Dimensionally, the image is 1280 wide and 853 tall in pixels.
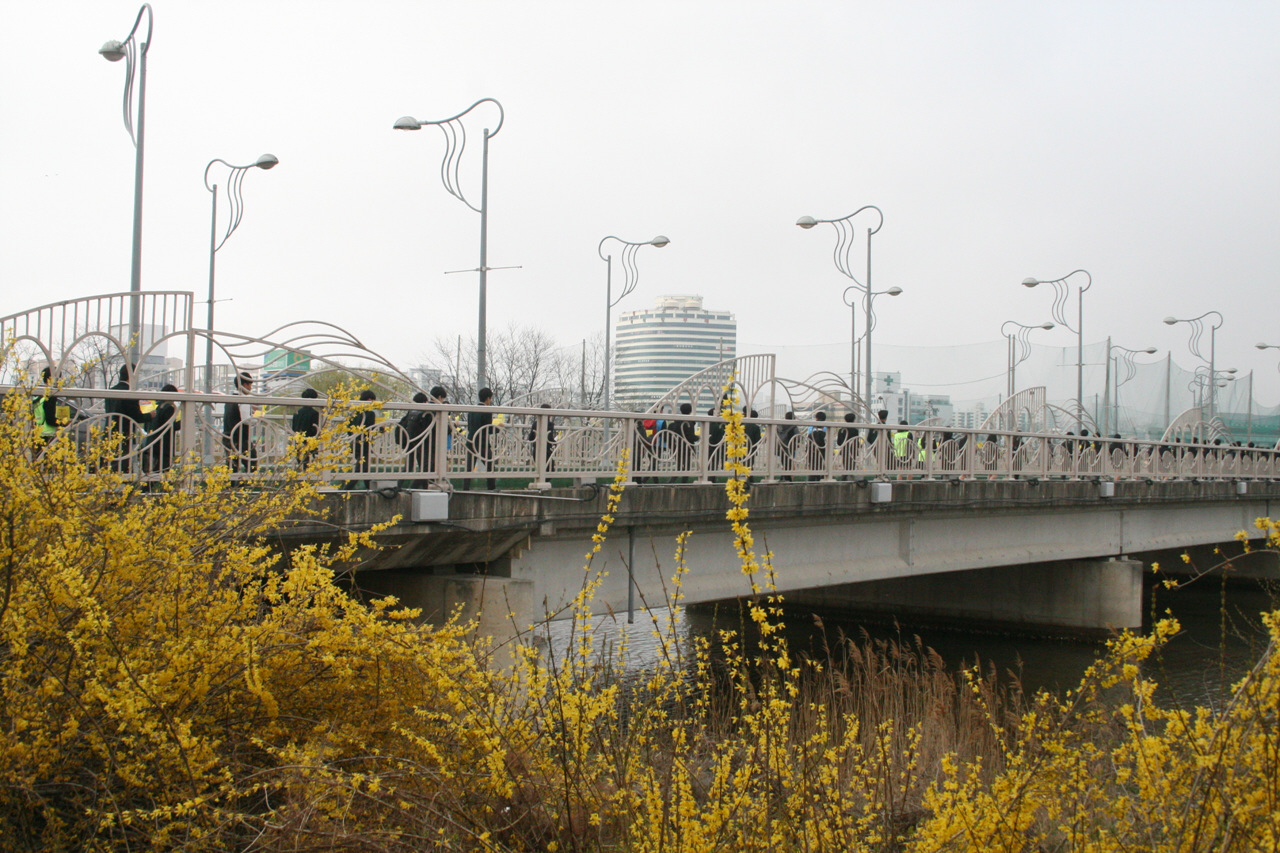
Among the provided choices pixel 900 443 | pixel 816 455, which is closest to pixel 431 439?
pixel 816 455

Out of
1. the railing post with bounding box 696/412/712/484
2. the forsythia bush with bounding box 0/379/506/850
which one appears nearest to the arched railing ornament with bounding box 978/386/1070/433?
the railing post with bounding box 696/412/712/484

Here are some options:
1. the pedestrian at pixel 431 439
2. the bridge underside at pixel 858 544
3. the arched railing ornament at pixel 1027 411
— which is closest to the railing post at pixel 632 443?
the bridge underside at pixel 858 544

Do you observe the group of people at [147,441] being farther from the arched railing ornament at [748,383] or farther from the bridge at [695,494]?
the arched railing ornament at [748,383]

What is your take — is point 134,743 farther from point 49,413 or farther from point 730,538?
point 730,538

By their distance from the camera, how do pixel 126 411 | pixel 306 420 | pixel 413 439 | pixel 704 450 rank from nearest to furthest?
pixel 126 411 → pixel 413 439 → pixel 306 420 → pixel 704 450

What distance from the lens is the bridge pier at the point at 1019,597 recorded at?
73.8 ft

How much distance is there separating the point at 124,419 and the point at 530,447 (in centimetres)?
422

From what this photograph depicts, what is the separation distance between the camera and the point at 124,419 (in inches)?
351

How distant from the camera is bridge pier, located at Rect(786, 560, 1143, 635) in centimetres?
2250

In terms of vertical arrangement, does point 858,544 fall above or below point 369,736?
below

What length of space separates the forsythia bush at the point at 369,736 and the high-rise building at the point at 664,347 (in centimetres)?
2860

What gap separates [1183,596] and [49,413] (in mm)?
30381

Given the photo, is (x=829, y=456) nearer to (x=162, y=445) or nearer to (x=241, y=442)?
(x=241, y=442)

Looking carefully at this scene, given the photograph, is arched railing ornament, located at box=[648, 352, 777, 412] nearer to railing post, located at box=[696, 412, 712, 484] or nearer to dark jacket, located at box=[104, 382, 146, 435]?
railing post, located at box=[696, 412, 712, 484]
